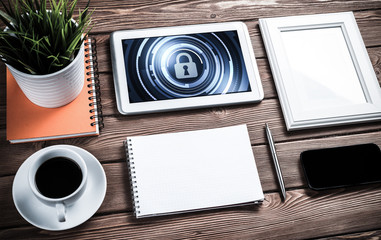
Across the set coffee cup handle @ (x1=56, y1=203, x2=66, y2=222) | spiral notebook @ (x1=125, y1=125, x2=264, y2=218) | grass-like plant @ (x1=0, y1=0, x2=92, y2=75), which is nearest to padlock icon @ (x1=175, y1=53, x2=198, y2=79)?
spiral notebook @ (x1=125, y1=125, x2=264, y2=218)

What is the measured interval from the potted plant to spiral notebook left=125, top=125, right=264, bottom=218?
205 millimetres

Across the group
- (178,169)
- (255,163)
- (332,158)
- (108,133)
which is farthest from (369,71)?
(108,133)

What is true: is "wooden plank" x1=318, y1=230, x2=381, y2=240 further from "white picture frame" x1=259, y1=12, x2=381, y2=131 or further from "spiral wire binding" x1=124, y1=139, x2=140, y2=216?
"spiral wire binding" x1=124, y1=139, x2=140, y2=216

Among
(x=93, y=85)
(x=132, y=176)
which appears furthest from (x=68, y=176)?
(x=93, y=85)

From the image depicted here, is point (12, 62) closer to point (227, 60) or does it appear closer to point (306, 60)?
point (227, 60)

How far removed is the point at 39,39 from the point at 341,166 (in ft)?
2.21

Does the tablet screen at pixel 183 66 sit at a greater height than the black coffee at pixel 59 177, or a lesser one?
greater

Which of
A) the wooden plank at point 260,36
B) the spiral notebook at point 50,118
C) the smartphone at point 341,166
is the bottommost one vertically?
the smartphone at point 341,166

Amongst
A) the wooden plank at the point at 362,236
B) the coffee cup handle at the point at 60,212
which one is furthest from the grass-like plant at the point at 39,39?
the wooden plank at the point at 362,236

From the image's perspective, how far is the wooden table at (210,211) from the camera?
2.09 feet

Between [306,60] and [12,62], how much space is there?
0.66 m

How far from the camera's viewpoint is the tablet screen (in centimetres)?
73

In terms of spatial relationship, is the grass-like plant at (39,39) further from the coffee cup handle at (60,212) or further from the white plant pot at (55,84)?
the coffee cup handle at (60,212)

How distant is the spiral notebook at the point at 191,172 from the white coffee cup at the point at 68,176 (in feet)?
0.38
